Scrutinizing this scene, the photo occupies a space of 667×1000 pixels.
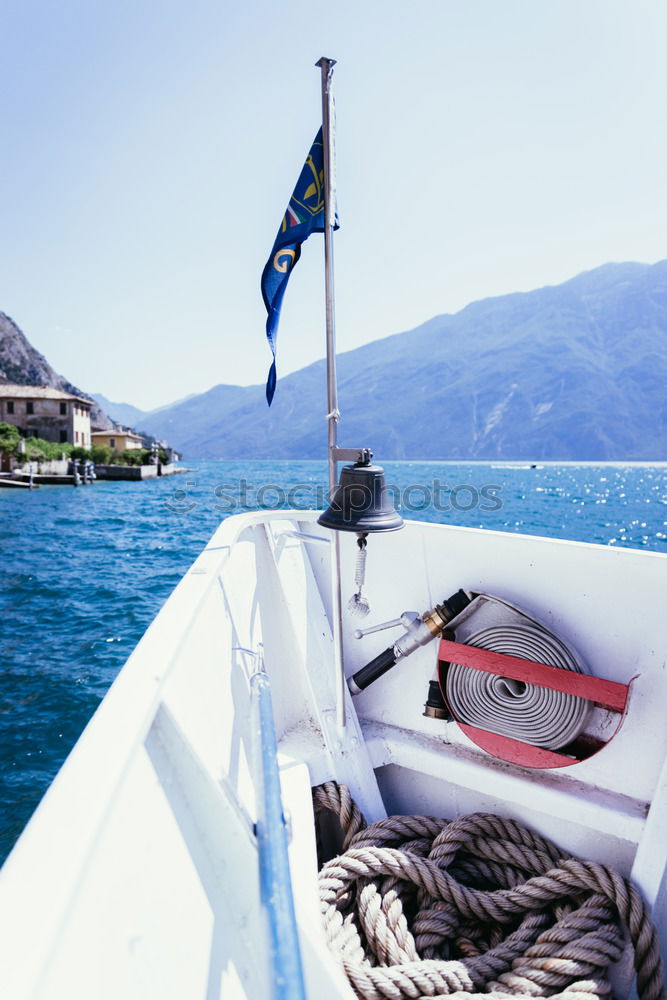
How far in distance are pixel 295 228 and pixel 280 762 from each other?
6.81 ft

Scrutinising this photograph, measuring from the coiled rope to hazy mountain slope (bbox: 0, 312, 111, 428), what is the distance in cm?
8955

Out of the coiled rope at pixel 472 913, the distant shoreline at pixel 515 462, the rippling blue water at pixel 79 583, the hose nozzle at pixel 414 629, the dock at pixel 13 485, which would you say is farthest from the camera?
the distant shoreline at pixel 515 462

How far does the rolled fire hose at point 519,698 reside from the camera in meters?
1.91

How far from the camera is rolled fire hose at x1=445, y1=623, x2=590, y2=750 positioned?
6.28 ft

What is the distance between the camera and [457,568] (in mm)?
2244

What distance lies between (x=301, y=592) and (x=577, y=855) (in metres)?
1.45

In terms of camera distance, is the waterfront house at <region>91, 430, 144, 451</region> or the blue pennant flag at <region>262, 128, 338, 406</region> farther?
the waterfront house at <region>91, 430, 144, 451</region>

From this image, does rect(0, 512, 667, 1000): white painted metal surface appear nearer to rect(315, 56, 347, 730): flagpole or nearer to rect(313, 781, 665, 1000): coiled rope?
rect(313, 781, 665, 1000): coiled rope

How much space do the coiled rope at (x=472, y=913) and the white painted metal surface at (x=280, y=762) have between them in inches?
5.1

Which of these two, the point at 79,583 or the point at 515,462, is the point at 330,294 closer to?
the point at 79,583

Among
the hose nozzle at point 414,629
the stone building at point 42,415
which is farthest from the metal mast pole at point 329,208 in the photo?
the stone building at point 42,415

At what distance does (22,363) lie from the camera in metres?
87.5

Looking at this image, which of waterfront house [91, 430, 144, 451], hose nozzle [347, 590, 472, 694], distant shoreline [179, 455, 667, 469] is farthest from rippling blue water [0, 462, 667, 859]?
distant shoreline [179, 455, 667, 469]

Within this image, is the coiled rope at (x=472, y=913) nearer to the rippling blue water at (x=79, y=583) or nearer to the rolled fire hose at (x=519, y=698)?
the rolled fire hose at (x=519, y=698)
